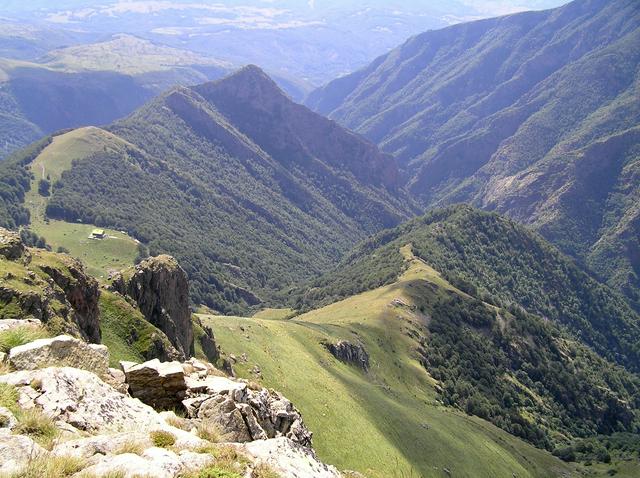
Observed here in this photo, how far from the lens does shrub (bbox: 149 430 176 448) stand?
1670cm

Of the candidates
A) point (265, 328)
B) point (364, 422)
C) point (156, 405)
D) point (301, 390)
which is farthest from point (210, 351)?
point (156, 405)

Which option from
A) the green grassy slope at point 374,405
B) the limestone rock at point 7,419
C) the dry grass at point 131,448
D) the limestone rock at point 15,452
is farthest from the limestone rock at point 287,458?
the green grassy slope at point 374,405

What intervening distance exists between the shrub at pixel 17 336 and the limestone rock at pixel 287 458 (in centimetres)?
988

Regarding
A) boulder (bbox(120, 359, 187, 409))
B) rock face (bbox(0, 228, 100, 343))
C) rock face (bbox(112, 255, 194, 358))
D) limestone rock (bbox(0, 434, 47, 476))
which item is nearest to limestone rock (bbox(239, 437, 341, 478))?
boulder (bbox(120, 359, 187, 409))

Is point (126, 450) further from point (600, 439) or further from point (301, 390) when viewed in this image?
point (600, 439)

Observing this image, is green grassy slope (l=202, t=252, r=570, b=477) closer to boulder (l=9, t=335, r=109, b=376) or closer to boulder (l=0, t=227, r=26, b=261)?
boulder (l=0, t=227, r=26, b=261)

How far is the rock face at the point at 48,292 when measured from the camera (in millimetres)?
37328

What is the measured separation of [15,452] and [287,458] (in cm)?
865

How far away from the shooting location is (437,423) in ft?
378

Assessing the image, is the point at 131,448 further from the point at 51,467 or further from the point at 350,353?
the point at 350,353

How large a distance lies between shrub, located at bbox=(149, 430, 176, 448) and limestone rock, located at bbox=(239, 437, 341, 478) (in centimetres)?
231

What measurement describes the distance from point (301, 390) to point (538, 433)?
100 meters

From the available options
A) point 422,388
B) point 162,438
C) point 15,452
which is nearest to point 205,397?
point 162,438

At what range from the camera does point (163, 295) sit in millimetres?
67688
